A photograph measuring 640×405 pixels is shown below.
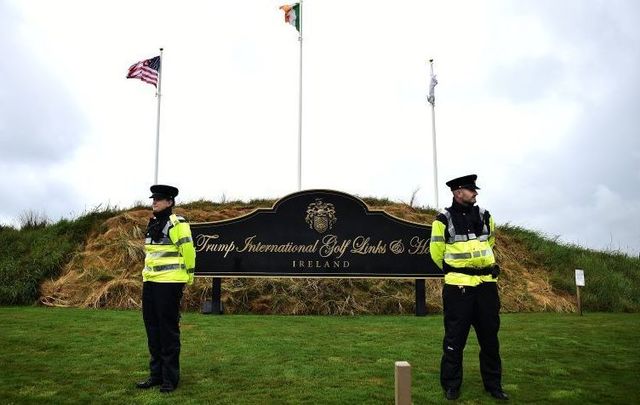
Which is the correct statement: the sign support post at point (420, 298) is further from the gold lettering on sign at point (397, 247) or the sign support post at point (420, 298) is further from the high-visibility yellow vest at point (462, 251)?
the high-visibility yellow vest at point (462, 251)

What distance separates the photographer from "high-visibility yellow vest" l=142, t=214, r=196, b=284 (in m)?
5.95

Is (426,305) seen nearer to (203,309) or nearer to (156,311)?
(203,309)

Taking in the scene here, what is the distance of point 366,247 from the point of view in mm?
13031

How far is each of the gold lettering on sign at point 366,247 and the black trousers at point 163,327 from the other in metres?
7.34

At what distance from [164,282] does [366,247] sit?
25.0 feet

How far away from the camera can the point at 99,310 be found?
12500 mm

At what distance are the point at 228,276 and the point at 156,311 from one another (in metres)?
6.86

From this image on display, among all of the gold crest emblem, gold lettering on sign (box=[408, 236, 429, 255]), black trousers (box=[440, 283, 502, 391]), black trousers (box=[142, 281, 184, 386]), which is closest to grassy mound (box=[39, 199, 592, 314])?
gold lettering on sign (box=[408, 236, 429, 255])

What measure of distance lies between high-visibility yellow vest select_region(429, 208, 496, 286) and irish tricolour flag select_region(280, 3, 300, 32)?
1707 cm

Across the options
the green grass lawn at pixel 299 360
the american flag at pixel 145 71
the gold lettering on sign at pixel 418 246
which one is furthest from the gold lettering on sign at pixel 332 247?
the american flag at pixel 145 71

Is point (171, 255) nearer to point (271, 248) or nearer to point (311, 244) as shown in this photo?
point (271, 248)

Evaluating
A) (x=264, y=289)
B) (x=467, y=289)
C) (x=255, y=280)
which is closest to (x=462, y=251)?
(x=467, y=289)

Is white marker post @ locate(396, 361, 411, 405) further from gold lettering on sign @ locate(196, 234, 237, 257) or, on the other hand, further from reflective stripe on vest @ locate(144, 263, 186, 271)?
gold lettering on sign @ locate(196, 234, 237, 257)

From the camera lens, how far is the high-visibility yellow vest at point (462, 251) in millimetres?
5578
